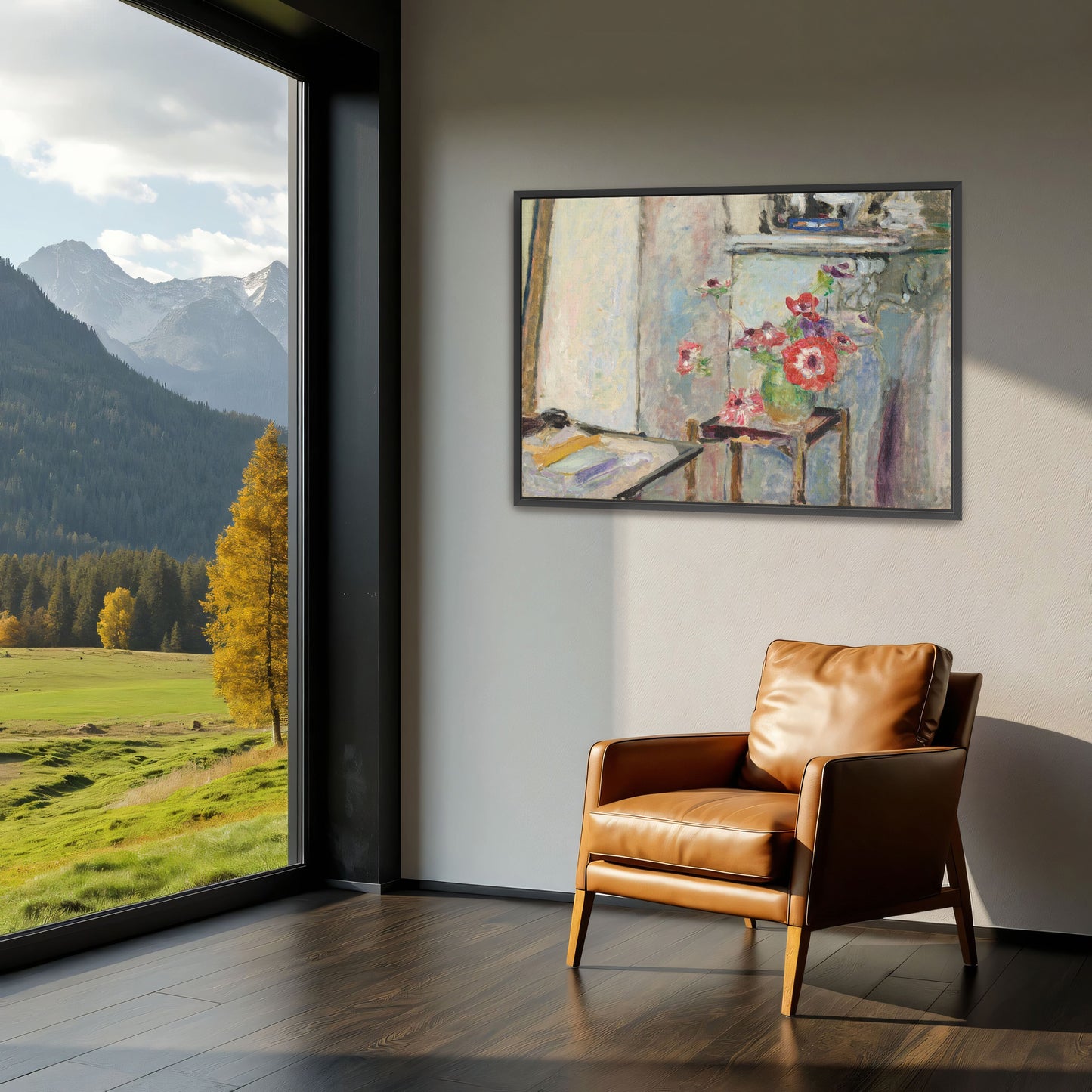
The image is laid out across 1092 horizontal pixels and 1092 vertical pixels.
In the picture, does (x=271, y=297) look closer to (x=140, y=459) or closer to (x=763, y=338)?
(x=140, y=459)

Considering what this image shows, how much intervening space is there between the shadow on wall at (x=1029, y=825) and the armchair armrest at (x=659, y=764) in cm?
71

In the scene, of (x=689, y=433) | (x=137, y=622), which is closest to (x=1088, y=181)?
(x=689, y=433)

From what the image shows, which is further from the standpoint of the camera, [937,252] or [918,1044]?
[937,252]

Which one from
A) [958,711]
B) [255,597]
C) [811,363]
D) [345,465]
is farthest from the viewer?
[345,465]

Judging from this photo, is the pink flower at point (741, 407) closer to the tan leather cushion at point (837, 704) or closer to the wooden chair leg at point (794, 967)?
the tan leather cushion at point (837, 704)

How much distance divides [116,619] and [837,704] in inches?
76.1

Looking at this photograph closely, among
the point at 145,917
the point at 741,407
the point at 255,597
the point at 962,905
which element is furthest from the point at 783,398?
the point at 145,917

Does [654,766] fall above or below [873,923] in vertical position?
above

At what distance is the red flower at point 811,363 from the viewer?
12.1 ft

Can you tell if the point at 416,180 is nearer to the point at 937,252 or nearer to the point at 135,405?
the point at 135,405

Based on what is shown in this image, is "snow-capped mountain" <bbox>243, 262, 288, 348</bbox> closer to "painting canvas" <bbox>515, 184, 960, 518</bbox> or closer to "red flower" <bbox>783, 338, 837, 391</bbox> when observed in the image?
"painting canvas" <bbox>515, 184, 960, 518</bbox>

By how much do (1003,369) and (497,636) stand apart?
1712mm

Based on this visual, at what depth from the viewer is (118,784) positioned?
3.32 meters

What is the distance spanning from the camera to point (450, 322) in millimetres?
4004
